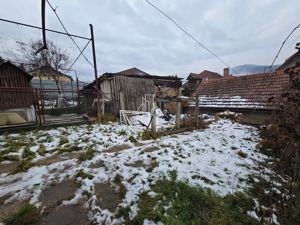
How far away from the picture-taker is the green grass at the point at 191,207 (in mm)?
2029

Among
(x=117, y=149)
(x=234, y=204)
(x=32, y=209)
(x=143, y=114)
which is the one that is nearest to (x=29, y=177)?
(x=32, y=209)

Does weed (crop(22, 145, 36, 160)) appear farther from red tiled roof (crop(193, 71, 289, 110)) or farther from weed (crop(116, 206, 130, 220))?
red tiled roof (crop(193, 71, 289, 110))

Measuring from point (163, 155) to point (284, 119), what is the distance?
2.62 m

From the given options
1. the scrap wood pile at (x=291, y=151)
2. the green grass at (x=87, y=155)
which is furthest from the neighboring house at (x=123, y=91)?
the scrap wood pile at (x=291, y=151)

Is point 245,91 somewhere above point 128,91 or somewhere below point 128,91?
below

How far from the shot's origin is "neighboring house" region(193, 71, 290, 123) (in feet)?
27.0

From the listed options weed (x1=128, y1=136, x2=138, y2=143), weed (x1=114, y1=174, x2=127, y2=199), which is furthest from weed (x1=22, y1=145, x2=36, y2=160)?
weed (x1=128, y1=136, x2=138, y2=143)

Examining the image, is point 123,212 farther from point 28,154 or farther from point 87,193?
point 28,154

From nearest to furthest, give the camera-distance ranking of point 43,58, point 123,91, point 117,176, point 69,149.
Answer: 1. point 117,176
2. point 69,149
3. point 123,91
4. point 43,58

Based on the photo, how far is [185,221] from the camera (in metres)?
2.02

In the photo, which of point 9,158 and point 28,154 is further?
point 28,154

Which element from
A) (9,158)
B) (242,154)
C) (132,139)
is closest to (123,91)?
(132,139)

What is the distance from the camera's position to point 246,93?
9.49m

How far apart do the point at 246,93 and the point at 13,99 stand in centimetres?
1286
